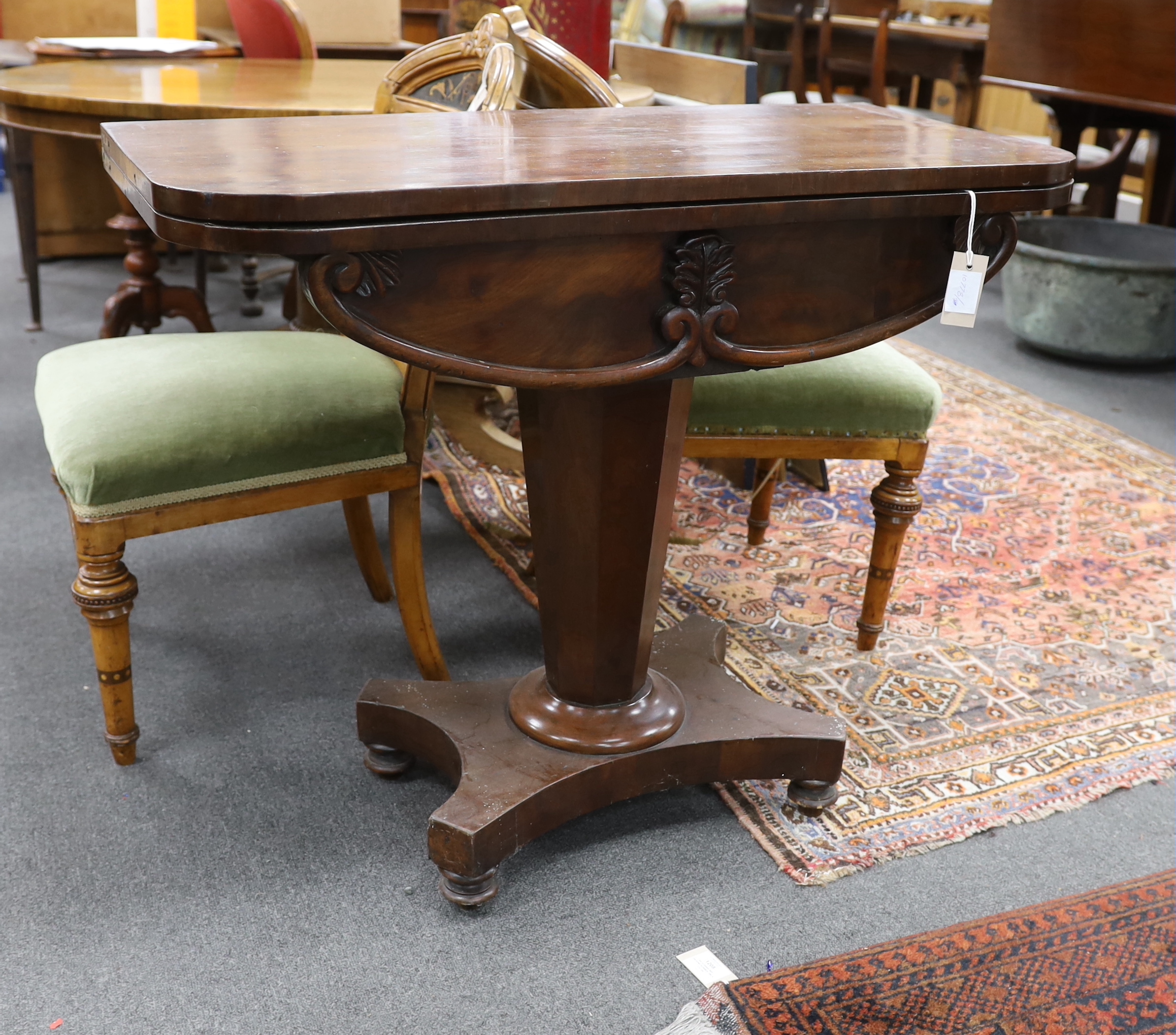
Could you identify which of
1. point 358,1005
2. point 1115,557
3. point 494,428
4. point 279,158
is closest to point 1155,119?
point 1115,557

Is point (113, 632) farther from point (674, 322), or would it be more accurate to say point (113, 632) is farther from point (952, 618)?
point (952, 618)

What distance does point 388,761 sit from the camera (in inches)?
59.6

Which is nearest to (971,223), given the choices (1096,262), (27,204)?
(1096,262)

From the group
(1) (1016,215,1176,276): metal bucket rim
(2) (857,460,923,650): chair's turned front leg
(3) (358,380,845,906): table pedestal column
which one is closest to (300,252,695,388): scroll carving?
(3) (358,380,845,906): table pedestal column

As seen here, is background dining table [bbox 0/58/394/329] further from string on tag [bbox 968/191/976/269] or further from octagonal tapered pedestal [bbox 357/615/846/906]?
string on tag [bbox 968/191/976/269]

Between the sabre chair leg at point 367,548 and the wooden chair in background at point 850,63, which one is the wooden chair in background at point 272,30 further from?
the wooden chair in background at point 850,63

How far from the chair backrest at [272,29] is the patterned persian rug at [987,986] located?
2731 mm

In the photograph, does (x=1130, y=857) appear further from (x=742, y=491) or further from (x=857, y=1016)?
(x=742, y=491)

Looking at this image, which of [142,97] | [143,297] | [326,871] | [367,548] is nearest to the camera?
[326,871]

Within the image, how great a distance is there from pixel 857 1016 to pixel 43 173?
3796mm

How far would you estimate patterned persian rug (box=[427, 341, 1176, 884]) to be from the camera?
1526mm

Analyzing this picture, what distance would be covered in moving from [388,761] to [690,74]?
5.15 feet

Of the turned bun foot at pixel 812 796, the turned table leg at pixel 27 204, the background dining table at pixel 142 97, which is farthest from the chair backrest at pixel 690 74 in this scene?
the turned table leg at pixel 27 204

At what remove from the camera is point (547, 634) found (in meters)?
1.43
